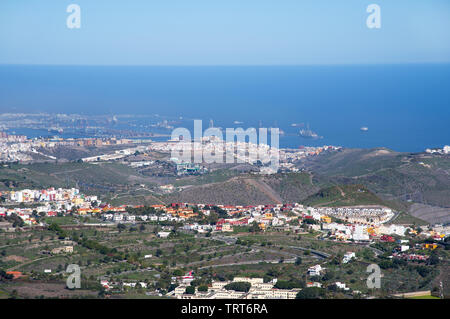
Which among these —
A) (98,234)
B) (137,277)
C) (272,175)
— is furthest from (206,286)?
(272,175)

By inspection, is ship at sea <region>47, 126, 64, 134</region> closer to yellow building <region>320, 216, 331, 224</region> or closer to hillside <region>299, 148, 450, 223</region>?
hillside <region>299, 148, 450, 223</region>

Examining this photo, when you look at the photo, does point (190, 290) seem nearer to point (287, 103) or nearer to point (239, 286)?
point (239, 286)

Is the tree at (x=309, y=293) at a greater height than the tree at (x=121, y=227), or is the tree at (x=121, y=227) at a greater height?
the tree at (x=309, y=293)

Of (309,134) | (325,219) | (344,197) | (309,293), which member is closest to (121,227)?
(325,219)

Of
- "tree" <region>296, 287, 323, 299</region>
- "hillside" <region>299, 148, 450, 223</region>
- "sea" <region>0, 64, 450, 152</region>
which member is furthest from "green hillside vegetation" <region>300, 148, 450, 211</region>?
"tree" <region>296, 287, 323, 299</region>

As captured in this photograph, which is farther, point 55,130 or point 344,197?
point 55,130

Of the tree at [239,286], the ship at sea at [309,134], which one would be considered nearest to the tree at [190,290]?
the tree at [239,286]

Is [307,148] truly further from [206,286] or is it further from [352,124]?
[206,286]

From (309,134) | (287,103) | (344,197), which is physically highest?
(287,103)

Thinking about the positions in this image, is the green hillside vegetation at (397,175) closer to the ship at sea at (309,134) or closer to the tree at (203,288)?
the ship at sea at (309,134)
